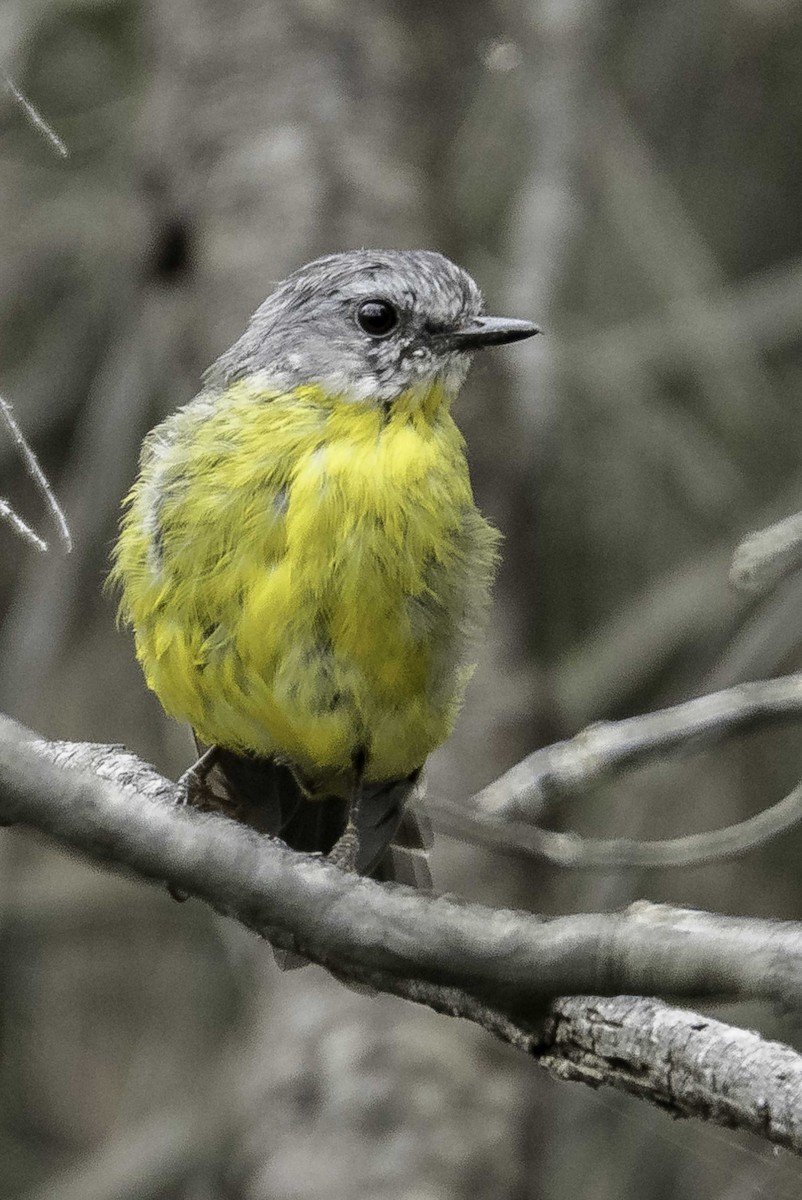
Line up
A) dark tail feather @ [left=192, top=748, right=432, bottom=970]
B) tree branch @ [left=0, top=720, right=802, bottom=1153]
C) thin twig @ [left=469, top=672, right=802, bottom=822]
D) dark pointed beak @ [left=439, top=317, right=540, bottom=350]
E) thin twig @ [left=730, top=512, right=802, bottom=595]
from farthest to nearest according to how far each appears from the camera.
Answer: dark tail feather @ [left=192, top=748, right=432, bottom=970], dark pointed beak @ [left=439, top=317, right=540, bottom=350], thin twig @ [left=469, top=672, right=802, bottom=822], thin twig @ [left=730, top=512, right=802, bottom=595], tree branch @ [left=0, top=720, right=802, bottom=1153]

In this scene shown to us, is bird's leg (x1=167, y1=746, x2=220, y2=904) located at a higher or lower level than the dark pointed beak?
lower

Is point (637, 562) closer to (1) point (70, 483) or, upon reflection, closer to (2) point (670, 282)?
(2) point (670, 282)

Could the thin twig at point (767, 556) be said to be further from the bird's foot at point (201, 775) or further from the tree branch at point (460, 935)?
the bird's foot at point (201, 775)

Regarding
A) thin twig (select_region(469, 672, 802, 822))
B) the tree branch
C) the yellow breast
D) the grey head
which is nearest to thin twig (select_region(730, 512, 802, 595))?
thin twig (select_region(469, 672, 802, 822))

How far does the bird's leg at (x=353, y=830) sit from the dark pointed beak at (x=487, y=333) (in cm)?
119

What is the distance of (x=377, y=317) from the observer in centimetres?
491

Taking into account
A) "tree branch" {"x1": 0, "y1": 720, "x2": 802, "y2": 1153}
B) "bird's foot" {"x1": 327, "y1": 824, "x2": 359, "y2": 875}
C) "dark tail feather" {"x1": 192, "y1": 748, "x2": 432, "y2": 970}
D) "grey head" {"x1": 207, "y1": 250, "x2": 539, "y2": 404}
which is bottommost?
"dark tail feather" {"x1": 192, "y1": 748, "x2": 432, "y2": 970}

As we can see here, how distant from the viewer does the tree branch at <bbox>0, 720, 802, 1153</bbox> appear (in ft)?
7.72

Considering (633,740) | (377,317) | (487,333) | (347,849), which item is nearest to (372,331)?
(377,317)

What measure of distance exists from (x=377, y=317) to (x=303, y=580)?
1.02 metres

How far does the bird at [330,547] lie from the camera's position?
14.0ft

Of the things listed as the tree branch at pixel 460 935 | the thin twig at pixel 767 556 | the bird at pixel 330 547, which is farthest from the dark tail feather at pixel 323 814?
the tree branch at pixel 460 935

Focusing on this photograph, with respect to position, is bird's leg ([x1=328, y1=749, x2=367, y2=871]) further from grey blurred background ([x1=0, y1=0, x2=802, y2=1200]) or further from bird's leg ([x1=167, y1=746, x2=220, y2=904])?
grey blurred background ([x1=0, y1=0, x2=802, y2=1200])

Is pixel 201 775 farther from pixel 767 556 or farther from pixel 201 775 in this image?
pixel 767 556
